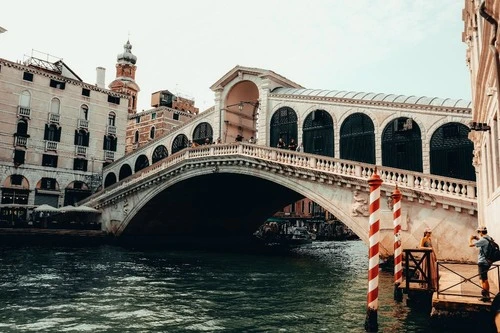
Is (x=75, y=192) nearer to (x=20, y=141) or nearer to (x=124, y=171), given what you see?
(x=124, y=171)

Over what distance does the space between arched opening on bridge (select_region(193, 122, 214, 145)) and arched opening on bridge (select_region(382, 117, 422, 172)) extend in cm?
1242

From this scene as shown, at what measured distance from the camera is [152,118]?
4488cm

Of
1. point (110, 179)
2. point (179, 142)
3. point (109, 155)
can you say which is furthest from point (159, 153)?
point (109, 155)

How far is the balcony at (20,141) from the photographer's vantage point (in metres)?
30.8

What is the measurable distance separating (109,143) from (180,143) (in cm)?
872

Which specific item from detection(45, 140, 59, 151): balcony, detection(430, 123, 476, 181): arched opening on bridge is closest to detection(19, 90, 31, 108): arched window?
detection(45, 140, 59, 151): balcony

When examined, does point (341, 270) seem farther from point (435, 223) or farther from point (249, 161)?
point (249, 161)

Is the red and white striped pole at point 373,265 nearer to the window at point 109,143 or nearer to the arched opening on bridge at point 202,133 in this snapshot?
the arched opening on bridge at point 202,133

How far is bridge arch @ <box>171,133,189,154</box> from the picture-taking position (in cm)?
3075

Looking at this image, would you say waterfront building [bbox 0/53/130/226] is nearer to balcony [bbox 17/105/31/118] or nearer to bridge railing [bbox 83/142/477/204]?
balcony [bbox 17/105/31/118]

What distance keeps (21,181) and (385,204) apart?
2640 centimetres

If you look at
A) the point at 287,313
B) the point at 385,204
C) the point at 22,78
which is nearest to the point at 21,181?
the point at 22,78

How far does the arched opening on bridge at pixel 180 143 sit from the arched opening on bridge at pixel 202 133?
1024 mm

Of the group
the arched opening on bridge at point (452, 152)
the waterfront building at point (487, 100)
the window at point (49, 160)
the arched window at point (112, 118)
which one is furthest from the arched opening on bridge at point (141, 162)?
the waterfront building at point (487, 100)
